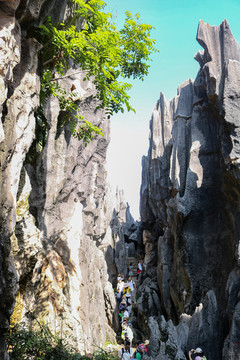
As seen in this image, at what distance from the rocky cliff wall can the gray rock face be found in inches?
143

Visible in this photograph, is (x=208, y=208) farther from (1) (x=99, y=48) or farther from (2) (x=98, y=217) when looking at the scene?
(1) (x=99, y=48)

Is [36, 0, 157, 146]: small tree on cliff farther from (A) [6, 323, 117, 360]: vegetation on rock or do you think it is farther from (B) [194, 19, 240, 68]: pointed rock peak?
(B) [194, 19, 240, 68]: pointed rock peak

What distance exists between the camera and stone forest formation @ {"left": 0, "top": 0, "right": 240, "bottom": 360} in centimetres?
661

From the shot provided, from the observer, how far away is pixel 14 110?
6.71 m

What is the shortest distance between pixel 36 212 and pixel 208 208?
10.9 m

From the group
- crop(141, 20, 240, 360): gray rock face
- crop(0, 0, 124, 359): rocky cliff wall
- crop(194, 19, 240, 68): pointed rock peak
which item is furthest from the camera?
crop(194, 19, 240, 68): pointed rock peak

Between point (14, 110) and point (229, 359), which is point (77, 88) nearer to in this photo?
point (14, 110)

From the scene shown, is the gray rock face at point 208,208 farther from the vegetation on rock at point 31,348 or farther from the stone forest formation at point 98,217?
the vegetation on rock at point 31,348

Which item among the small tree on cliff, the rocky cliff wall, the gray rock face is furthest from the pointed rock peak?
the small tree on cliff

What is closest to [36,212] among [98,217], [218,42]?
[98,217]

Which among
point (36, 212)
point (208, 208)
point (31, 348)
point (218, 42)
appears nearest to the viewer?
point (31, 348)

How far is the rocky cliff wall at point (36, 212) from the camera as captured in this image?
5824 mm

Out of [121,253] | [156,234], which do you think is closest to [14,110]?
[156,234]

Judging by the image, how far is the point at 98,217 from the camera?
24922 mm
